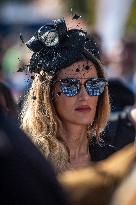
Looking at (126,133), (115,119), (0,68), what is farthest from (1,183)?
(0,68)

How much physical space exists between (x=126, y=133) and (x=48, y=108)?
67 cm

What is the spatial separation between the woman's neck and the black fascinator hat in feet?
0.96

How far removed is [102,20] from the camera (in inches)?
646

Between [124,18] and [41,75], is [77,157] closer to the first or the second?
[41,75]

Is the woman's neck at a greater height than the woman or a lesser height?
lesser

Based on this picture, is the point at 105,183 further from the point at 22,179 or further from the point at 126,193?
the point at 22,179

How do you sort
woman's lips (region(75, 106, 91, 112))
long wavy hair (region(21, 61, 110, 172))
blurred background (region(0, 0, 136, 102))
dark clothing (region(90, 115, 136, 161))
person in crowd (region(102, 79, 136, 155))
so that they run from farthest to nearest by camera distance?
blurred background (region(0, 0, 136, 102)), person in crowd (region(102, 79, 136, 155)), woman's lips (region(75, 106, 91, 112)), dark clothing (region(90, 115, 136, 161)), long wavy hair (region(21, 61, 110, 172))

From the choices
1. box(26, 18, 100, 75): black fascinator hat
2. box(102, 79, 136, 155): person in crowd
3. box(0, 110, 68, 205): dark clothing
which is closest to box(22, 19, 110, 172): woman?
box(26, 18, 100, 75): black fascinator hat

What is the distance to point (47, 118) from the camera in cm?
382

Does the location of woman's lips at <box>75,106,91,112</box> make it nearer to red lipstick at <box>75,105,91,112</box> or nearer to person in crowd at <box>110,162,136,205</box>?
red lipstick at <box>75,105,91,112</box>

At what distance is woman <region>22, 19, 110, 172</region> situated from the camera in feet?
12.4

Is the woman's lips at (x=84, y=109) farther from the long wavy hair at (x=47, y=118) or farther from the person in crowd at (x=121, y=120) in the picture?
the person in crowd at (x=121, y=120)

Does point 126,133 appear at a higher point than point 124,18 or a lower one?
lower

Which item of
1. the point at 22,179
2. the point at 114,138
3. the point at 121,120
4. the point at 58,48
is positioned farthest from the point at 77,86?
the point at 22,179
